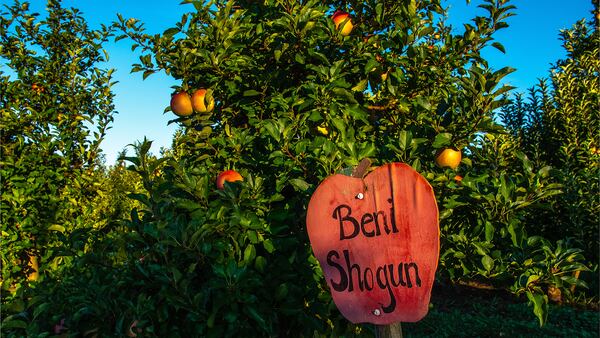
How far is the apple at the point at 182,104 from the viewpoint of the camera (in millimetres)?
2494

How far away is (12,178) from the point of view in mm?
4227

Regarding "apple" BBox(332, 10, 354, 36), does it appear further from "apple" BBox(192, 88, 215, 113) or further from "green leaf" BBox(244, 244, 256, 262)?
"green leaf" BBox(244, 244, 256, 262)

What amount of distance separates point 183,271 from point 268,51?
133 cm

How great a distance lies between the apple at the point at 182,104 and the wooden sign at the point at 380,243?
48.0 inches

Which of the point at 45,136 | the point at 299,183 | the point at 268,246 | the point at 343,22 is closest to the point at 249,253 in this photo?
the point at 268,246

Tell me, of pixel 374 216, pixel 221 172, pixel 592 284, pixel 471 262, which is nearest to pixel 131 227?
pixel 221 172

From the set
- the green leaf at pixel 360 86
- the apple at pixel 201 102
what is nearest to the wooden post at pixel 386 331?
the green leaf at pixel 360 86

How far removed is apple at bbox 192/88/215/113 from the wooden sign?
1.13 m

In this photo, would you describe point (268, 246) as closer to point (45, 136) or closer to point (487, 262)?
point (487, 262)

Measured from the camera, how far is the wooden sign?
1.47 metres

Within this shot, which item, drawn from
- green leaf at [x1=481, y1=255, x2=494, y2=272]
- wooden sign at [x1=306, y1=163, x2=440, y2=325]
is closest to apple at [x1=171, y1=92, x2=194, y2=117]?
wooden sign at [x1=306, y1=163, x2=440, y2=325]

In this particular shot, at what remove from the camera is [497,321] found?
5.27m

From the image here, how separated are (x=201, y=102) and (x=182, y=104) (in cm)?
11

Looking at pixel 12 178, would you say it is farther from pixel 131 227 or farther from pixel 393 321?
pixel 393 321
